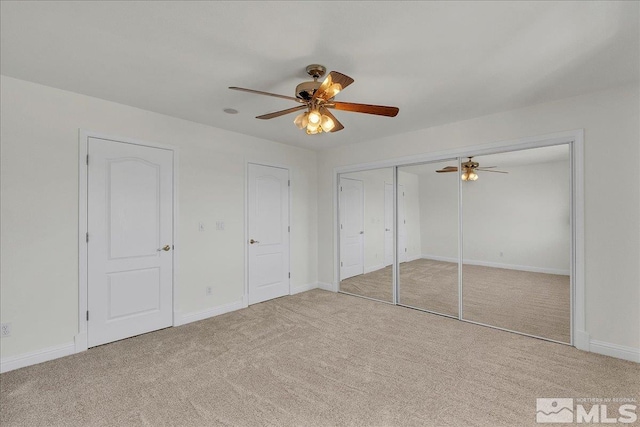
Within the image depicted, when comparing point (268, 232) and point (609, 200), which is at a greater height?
point (609, 200)

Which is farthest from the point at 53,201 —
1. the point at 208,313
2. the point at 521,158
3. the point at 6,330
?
the point at 521,158

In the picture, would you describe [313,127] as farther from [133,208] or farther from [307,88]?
[133,208]

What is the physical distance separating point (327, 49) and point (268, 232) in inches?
119

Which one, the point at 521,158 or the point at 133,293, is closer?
the point at 133,293

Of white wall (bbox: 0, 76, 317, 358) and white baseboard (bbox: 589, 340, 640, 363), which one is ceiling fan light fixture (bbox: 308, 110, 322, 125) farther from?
white baseboard (bbox: 589, 340, 640, 363)

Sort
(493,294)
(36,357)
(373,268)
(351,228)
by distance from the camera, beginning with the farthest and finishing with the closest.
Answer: (351,228), (373,268), (493,294), (36,357)

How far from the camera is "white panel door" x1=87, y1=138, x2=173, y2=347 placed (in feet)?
9.86

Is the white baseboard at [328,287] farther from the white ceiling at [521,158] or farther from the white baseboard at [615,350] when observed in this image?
the white baseboard at [615,350]

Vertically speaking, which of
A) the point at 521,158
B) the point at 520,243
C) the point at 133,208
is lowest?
the point at 520,243

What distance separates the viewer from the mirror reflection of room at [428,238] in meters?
3.89

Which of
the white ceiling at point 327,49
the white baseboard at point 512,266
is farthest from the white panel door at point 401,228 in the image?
the white ceiling at point 327,49

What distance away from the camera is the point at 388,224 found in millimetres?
4523

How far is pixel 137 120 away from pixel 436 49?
312cm

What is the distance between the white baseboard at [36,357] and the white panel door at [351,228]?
11.8ft
